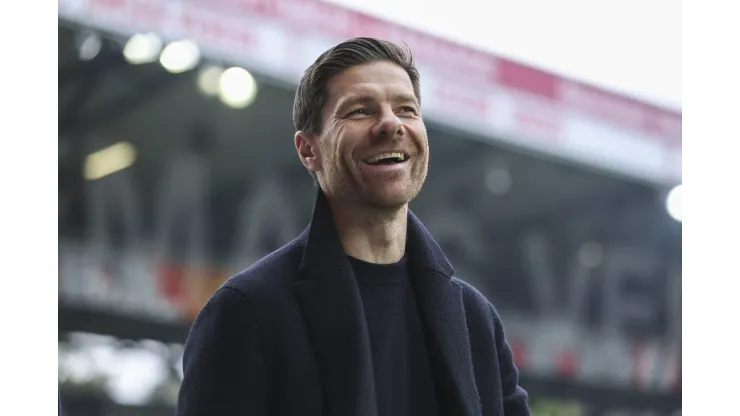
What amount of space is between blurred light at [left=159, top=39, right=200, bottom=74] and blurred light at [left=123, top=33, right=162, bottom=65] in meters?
0.19

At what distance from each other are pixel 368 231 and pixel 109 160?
77.2 feet

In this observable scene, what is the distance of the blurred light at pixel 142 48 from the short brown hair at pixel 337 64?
A: 16.9 meters

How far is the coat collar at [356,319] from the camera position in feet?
5.90

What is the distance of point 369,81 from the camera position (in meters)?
1.94

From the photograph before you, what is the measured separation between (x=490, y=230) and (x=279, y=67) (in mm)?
14091

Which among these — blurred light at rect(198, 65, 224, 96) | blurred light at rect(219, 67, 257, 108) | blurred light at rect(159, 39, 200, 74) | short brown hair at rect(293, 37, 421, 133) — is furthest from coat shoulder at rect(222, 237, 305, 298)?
blurred light at rect(198, 65, 224, 96)

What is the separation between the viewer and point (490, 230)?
32156mm

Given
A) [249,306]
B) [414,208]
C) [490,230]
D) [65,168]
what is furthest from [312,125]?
[490,230]

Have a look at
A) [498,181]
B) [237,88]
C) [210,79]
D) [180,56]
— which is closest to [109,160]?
[210,79]

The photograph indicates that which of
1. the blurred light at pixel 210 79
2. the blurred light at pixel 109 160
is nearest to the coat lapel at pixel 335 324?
the blurred light at pixel 210 79

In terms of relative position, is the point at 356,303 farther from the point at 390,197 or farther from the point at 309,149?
the point at 309,149

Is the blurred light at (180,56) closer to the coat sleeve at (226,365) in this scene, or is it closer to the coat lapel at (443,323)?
the coat lapel at (443,323)

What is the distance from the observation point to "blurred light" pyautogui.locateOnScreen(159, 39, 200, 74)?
62.9 feet

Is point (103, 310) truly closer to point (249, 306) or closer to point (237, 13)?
point (237, 13)
